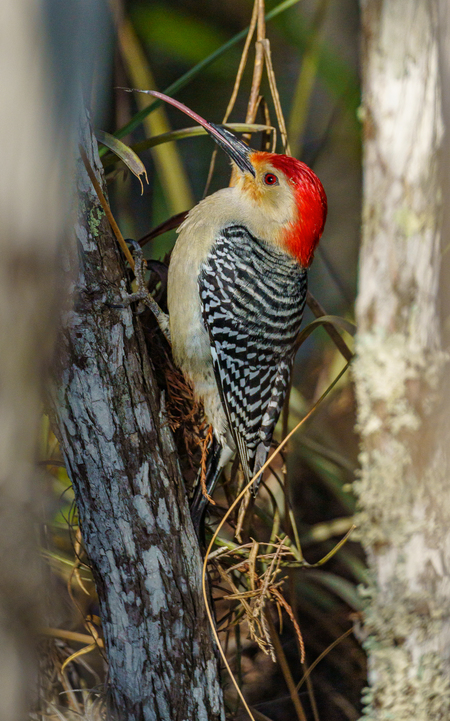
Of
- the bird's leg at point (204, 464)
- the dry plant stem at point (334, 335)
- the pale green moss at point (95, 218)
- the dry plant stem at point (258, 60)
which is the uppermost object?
the dry plant stem at point (258, 60)

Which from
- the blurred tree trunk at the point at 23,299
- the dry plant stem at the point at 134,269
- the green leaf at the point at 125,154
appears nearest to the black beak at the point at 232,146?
the green leaf at the point at 125,154

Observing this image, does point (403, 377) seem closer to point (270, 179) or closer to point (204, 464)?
point (204, 464)

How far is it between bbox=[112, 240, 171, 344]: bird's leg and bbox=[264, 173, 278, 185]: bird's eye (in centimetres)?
50

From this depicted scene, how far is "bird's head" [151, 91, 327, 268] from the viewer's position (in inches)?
67.4

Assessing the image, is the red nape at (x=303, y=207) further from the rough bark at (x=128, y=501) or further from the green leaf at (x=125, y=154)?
the rough bark at (x=128, y=501)

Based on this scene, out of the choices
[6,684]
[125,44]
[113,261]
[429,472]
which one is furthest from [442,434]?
[125,44]

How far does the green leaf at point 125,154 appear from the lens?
135cm

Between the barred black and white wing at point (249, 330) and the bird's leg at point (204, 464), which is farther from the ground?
the barred black and white wing at point (249, 330)

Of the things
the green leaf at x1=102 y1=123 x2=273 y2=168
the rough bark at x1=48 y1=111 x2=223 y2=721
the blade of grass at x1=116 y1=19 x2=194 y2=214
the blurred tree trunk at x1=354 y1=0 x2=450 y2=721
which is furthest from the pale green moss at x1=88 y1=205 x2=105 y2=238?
the blade of grass at x1=116 y1=19 x2=194 y2=214

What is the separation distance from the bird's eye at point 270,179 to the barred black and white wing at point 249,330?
178 mm

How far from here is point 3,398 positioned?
1.77 feet

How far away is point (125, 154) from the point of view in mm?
1369

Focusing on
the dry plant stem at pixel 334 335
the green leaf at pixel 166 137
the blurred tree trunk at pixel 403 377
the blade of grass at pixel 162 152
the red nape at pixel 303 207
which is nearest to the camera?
the blurred tree trunk at pixel 403 377

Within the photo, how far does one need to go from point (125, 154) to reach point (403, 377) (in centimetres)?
98
